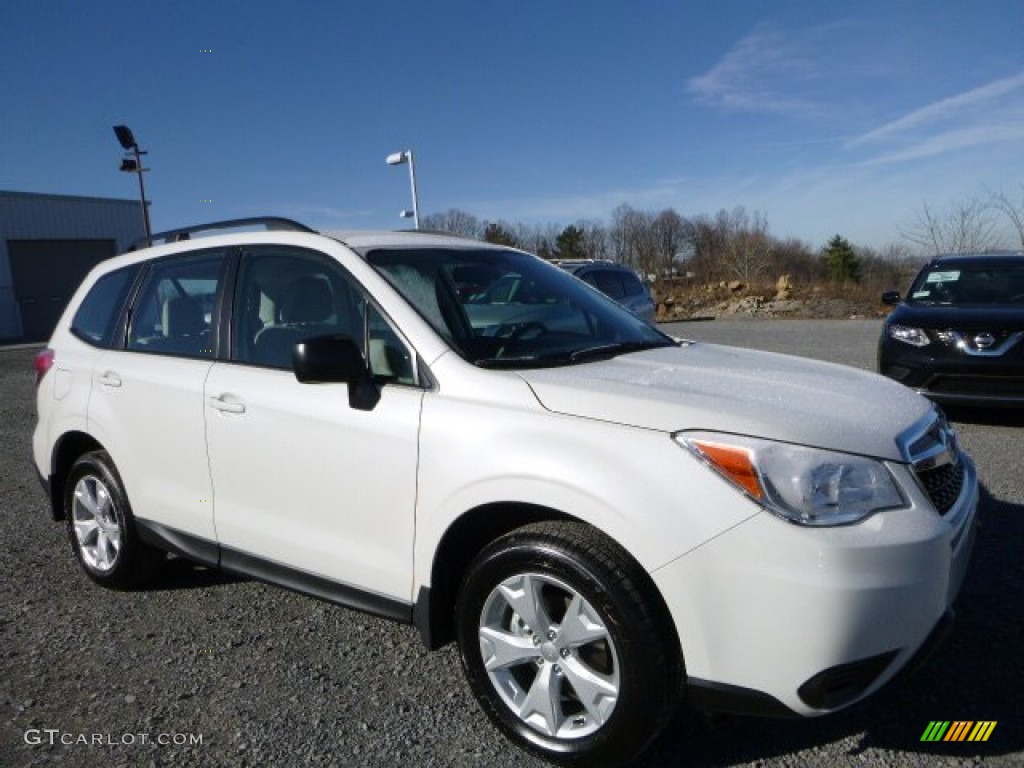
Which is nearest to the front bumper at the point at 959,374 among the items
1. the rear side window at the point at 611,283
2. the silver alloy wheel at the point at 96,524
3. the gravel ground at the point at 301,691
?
the gravel ground at the point at 301,691

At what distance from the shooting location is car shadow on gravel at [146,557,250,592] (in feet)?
13.2

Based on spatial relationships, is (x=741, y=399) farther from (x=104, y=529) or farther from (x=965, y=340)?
(x=965, y=340)

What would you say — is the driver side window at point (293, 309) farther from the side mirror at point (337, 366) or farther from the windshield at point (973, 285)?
the windshield at point (973, 285)

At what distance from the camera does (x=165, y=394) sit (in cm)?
348

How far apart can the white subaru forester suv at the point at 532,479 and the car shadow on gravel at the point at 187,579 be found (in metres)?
0.21

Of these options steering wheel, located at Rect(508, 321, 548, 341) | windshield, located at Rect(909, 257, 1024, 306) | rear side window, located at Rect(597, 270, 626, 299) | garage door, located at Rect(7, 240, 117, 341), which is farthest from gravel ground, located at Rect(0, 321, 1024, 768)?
garage door, located at Rect(7, 240, 117, 341)

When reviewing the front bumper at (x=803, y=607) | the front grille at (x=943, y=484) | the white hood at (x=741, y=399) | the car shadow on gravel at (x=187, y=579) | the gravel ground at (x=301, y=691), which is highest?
the white hood at (x=741, y=399)

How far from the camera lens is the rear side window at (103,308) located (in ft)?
13.3

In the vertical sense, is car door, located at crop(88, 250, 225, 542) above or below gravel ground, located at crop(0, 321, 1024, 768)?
above

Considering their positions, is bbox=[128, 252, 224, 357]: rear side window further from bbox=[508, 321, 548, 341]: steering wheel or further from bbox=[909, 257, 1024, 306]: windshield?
bbox=[909, 257, 1024, 306]: windshield

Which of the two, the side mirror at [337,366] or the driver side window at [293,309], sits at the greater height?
the driver side window at [293,309]

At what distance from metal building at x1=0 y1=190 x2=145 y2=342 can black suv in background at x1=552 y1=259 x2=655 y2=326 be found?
2779 cm

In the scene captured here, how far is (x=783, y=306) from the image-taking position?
27.9 m

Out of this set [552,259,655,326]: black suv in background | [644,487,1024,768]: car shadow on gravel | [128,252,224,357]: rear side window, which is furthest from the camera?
[552,259,655,326]: black suv in background
